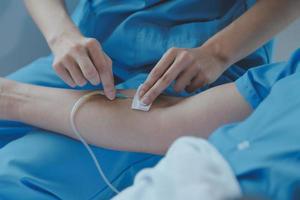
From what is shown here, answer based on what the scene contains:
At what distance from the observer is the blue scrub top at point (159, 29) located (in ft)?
3.31

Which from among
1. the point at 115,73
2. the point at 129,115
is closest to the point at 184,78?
the point at 129,115

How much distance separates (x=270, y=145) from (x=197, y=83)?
0.40 m

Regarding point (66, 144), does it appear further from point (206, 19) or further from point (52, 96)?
point (206, 19)

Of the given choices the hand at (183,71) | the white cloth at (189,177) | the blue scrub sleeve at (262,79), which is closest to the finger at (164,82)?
the hand at (183,71)

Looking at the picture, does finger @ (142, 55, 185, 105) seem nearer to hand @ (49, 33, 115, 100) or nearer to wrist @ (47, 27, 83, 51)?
hand @ (49, 33, 115, 100)

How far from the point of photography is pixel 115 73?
3.53ft

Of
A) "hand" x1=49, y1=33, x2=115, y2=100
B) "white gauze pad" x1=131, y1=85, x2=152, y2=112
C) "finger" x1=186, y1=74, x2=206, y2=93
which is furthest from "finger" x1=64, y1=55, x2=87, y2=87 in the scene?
"finger" x1=186, y1=74, x2=206, y2=93

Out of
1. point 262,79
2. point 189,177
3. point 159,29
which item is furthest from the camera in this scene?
point 159,29

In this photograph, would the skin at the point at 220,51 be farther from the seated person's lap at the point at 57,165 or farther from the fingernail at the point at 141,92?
the seated person's lap at the point at 57,165

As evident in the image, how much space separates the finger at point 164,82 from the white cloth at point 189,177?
0.31m

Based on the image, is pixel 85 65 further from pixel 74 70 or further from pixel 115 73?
pixel 115 73

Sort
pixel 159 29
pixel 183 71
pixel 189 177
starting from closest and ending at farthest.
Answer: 1. pixel 189 177
2. pixel 183 71
3. pixel 159 29

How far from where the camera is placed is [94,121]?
2.84 feet

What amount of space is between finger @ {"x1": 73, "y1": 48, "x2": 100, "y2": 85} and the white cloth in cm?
36
